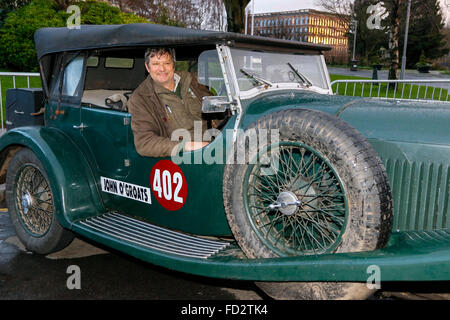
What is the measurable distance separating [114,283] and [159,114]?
129 cm

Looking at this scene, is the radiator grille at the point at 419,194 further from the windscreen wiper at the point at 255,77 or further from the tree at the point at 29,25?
the tree at the point at 29,25

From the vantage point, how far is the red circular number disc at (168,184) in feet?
9.12

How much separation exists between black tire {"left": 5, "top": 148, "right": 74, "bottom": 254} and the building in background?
137 ft

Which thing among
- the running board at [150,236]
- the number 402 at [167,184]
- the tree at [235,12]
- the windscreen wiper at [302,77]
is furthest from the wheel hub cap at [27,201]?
the tree at [235,12]

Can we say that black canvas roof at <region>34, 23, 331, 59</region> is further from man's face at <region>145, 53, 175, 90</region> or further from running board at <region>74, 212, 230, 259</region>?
running board at <region>74, 212, 230, 259</region>

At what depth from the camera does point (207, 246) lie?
2.65m

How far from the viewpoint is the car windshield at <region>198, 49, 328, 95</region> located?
2.87 m

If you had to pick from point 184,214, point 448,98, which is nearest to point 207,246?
point 184,214

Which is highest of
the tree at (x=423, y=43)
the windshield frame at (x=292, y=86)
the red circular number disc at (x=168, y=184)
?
the tree at (x=423, y=43)

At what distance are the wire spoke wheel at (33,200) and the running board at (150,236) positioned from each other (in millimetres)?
595

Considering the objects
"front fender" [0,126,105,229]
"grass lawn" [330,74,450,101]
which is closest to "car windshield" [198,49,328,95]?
"front fender" [0,126,105,229]

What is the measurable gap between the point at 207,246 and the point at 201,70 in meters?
1.50

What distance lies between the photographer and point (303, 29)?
48.7 metres
